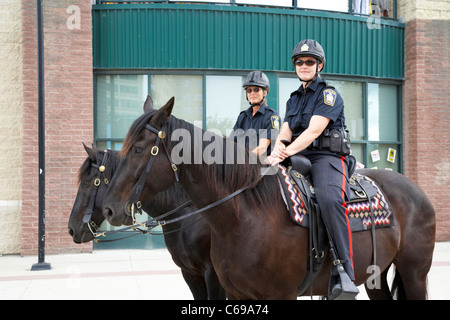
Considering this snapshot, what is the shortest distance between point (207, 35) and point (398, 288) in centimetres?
764

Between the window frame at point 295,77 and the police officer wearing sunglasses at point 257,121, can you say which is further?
the window frame at point 295,77

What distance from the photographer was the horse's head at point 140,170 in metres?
2.94

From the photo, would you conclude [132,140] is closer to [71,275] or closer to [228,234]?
[228,234]

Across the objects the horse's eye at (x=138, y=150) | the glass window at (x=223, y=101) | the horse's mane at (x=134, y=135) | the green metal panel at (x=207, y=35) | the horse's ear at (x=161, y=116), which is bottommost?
the horse's eye at (x=138, y=150)

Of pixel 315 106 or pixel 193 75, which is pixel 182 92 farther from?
pixel 315 106

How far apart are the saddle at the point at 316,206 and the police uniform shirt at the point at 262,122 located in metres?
0.99

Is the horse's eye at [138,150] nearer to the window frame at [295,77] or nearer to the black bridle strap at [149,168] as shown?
the black bridle strap at [149,168]

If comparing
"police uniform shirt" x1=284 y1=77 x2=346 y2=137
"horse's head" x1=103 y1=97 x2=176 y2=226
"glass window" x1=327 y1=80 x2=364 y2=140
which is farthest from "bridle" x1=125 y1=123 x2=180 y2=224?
"glass window" x1=327 y1=80 x2=364 y2=140

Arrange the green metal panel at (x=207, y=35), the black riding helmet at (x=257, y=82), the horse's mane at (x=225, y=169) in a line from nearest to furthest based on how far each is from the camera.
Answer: the horse's mane at (x=225, y=169) → the black riding helmet at (x=257, y=82) → the green metal panel at (x=207, y=35)

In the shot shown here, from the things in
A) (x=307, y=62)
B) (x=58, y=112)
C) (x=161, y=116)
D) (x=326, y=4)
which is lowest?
(x=161, y=116)

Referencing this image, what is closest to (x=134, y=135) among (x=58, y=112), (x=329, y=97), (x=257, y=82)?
(x=329, y=97)

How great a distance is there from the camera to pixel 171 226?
14.9 feet

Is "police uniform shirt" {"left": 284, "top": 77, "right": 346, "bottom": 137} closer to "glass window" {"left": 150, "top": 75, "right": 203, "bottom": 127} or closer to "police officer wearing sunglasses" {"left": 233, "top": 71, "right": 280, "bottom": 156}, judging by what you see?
"police officer wearing sunglasses" {"left": 233, "top": 71, "right": 280, "bottom": 156}

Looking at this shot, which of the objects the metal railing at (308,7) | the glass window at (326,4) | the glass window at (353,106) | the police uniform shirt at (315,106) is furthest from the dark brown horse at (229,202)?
the glass window at (326,4)
